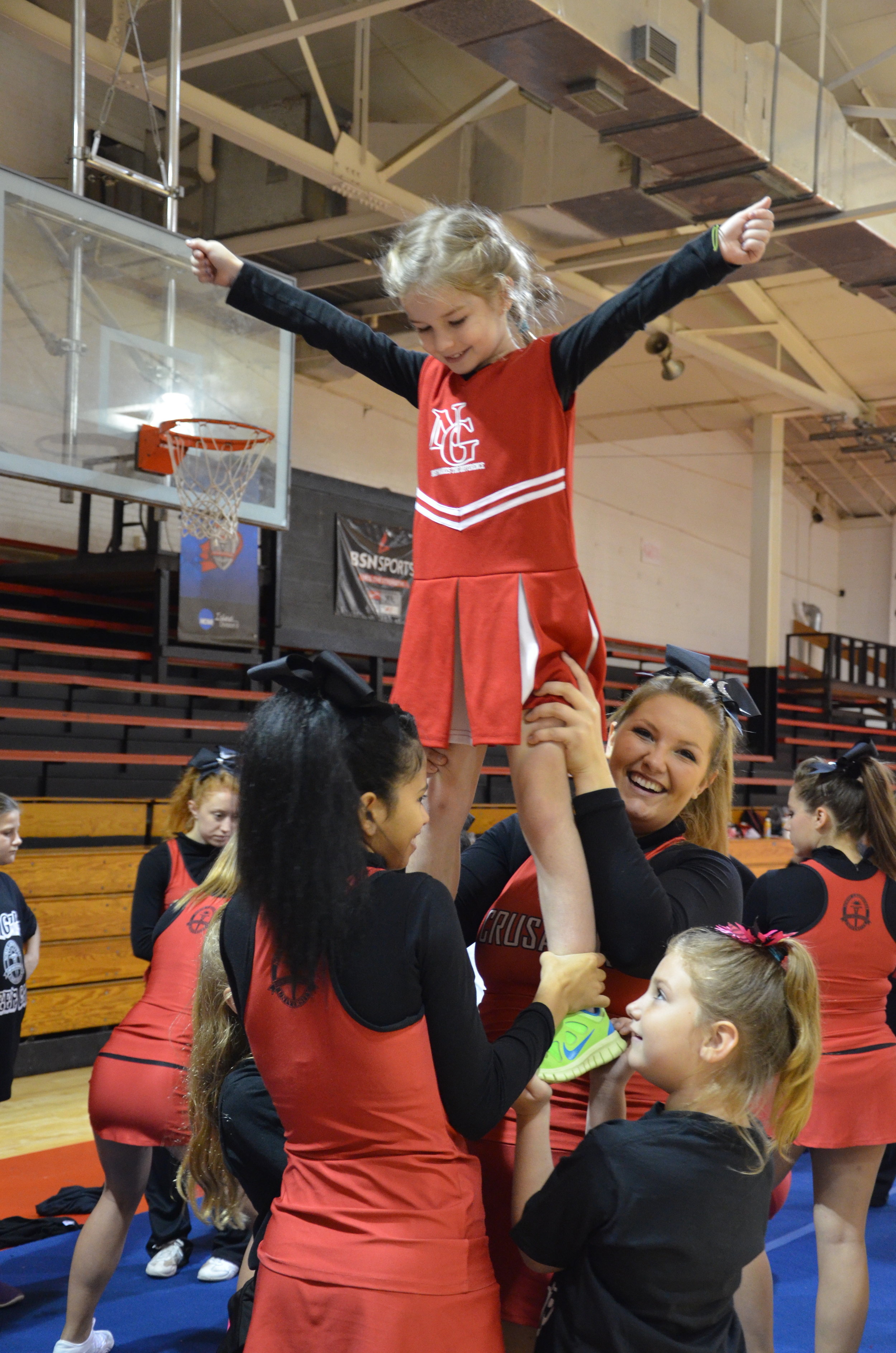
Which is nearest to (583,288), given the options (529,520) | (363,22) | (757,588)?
(363,22)

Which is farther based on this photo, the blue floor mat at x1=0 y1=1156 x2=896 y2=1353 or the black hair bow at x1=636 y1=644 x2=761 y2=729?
the blue floor mat at x1=0 y1=1156 x2=896 y2=1353

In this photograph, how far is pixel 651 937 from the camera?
63.2 inches

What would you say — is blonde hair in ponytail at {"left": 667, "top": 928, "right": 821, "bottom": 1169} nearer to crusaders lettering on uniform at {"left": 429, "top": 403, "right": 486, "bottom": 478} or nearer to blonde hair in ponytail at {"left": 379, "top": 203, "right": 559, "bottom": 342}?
crusaders lettering on uniform at {"left": 429, "top": 403, "right": 486, "bottom": 478}

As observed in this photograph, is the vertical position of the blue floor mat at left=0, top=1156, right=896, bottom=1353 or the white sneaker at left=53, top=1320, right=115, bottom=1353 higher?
the white sneaker at left=53, top=1320, right=115, bottom=1353

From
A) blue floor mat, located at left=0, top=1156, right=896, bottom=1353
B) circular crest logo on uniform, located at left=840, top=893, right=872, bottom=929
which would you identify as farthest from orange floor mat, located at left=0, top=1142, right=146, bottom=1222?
circular crest logo on uniform, located at left=840, top=893, right=872, bottom=929

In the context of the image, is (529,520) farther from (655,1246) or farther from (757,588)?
(757,588)

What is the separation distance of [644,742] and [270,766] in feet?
1.99

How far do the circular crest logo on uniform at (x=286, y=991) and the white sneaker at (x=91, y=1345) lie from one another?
1961 mm

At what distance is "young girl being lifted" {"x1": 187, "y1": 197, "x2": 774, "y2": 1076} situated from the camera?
5.47 feet

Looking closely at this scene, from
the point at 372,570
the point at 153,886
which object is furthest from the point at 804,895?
the point at 372,570

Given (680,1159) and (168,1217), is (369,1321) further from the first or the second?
(168,1217)

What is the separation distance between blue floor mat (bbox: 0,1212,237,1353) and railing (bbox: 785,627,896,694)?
12.5m

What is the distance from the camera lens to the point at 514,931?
1.76 m

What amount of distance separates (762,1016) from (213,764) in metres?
2.41
